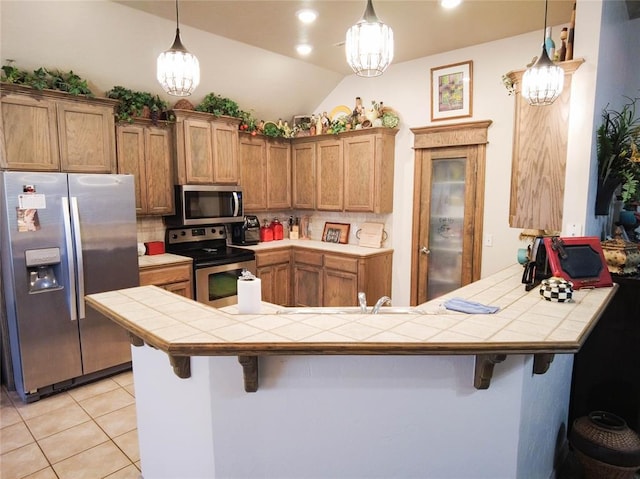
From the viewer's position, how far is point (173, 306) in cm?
179

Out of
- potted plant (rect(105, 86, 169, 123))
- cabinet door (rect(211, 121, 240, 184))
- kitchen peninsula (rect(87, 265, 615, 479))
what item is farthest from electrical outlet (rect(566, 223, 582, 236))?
potted plant (rect(105, 86, 169, 123))

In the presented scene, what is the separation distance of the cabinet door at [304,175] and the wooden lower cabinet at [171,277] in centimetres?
189

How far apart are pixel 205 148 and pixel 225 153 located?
261 mm

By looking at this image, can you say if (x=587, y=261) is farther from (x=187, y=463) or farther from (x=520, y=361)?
(x=187, y=463)

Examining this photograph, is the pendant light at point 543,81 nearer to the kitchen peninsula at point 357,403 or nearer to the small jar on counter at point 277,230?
the kitchen peninsula at point 357,403

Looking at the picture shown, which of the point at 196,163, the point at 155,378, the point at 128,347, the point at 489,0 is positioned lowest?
the point at 128,347

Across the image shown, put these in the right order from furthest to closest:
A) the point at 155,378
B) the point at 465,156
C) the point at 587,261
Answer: the point at 465,156, the point at 587,261, the point at 155,378

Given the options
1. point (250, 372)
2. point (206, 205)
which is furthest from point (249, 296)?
point (206, 205)

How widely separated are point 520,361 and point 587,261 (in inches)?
41.5

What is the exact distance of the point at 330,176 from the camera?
4.98 meters

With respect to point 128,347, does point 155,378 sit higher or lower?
higher

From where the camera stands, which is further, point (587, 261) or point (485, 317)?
point (587, 261)

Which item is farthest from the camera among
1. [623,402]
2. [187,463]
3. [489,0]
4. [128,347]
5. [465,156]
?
[465,156]

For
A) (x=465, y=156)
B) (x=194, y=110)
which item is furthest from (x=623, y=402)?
(x=194, y=110)
